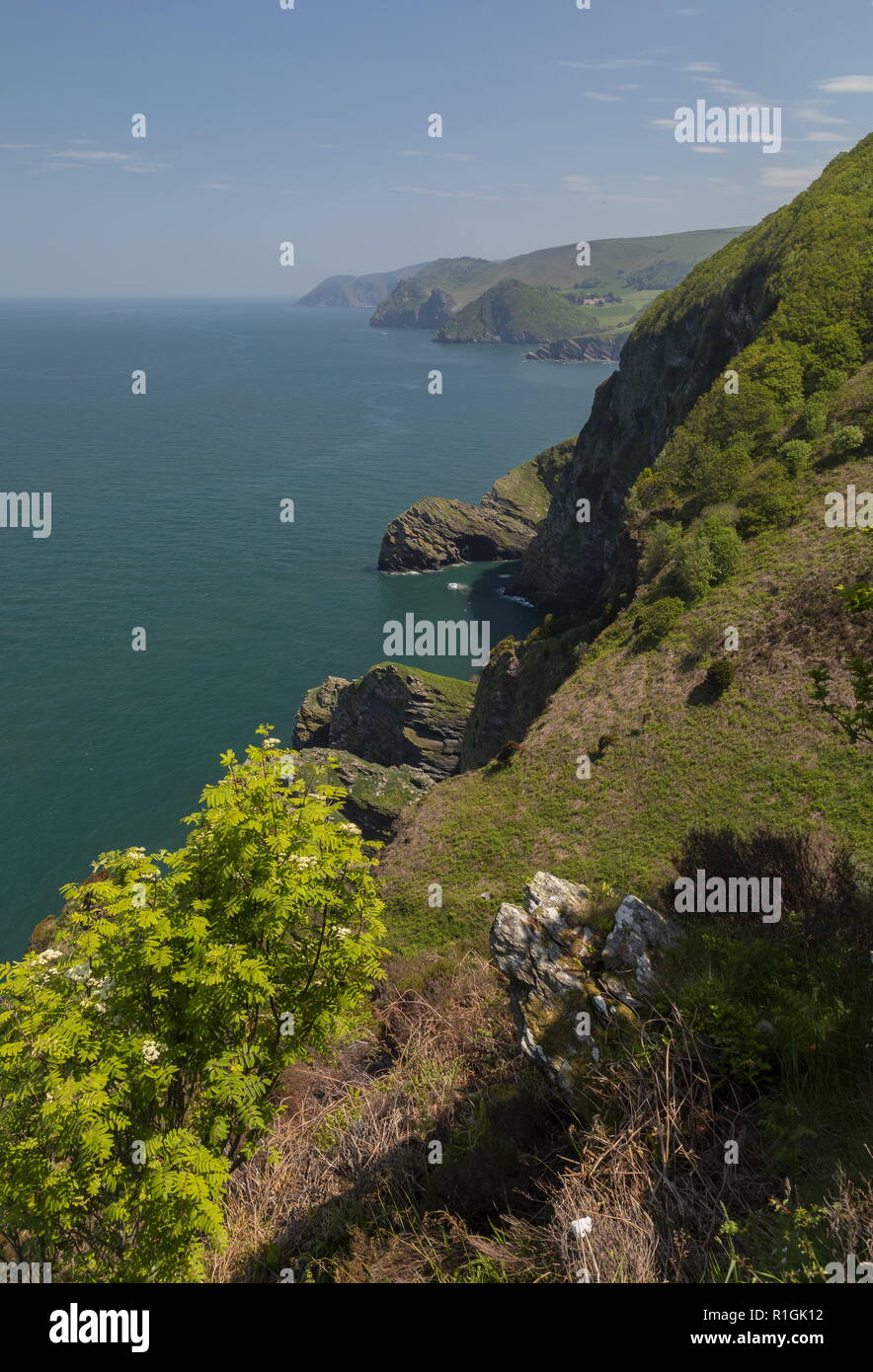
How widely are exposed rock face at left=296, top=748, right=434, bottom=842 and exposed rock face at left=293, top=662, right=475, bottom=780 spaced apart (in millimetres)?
8567

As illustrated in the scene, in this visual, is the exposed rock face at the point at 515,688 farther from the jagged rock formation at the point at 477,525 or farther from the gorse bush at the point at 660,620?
the jagged rock formation at the point at 477,525

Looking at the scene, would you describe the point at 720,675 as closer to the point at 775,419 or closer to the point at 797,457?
the point at 797,457

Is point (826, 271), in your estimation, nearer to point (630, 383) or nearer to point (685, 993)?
point (630, 383)

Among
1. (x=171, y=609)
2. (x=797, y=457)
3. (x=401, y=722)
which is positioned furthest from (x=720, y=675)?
(x=171, y=609)

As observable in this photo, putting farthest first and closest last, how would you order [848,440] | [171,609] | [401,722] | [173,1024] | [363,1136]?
1. [171,609]
2. [401,722]
3. [848,440]
4. [363,1136]
5. [173,1024]

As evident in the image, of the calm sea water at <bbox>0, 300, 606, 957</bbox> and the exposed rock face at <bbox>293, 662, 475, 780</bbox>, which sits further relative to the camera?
the exposed rock face at <bbox>293, 662, 475, 780</bbox>

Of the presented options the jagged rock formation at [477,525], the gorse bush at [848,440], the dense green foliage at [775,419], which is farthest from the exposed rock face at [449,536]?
the gorse bush at [848,440]

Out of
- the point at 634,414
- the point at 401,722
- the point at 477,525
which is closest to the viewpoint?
the point at 401,722

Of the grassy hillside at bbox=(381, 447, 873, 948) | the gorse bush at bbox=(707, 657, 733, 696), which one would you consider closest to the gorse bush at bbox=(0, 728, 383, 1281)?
the grassy hillside at bbox=(381, 447, 873, 948)

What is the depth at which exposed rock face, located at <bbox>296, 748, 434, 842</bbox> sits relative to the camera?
58.8m

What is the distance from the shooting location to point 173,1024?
37.3 ft

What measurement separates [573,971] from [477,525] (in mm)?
122305

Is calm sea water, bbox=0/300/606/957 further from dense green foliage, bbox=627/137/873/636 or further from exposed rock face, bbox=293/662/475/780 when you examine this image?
dense green foliage, bbox=627/137/873/636

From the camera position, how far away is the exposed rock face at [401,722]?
7456cm
